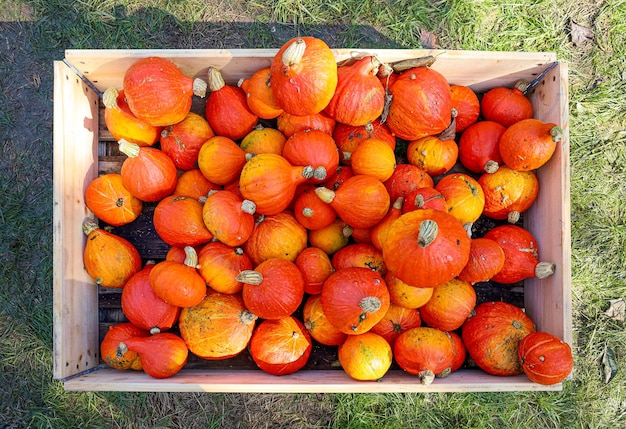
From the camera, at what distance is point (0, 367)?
3705 mm

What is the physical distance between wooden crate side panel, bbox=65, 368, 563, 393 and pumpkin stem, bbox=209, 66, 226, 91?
73.1 inches

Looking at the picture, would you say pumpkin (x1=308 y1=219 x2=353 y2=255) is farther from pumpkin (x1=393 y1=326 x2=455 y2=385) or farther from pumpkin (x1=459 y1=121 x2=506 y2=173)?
pumpkin (x1=459 y1=121 x2=506 y2=173)

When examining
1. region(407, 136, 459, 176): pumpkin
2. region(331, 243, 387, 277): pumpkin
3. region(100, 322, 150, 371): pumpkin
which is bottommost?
region(100, 322, 150, 371): pumpkin

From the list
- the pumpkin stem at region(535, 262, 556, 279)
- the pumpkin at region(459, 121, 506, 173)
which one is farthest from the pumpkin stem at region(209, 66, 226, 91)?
the pumpkin stem at region(535, 262, 556, 279)

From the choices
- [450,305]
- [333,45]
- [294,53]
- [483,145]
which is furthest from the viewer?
[333,45]

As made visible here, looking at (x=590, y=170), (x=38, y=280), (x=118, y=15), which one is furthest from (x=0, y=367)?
(x=590, y=170)

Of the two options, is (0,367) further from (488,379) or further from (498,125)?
(498,125)

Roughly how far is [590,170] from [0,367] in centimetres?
502

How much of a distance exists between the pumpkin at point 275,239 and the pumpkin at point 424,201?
2.26 ft

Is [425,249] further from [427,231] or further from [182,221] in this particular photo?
[182,221]

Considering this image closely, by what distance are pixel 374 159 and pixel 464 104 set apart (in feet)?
2.76

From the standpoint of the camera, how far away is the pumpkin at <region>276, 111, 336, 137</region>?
3010mm

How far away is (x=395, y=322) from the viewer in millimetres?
2949

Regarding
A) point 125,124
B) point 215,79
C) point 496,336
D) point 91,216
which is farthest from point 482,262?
point 91,216
